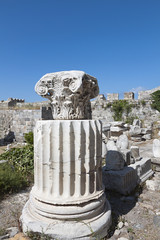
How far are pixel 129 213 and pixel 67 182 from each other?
1356 millimetres

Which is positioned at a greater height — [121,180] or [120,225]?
[121,180]

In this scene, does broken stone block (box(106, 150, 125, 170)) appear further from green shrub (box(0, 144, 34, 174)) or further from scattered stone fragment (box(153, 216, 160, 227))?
green shrub (box(0, 144, 34, 174))

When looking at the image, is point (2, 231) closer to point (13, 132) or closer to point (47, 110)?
point (47, 110)

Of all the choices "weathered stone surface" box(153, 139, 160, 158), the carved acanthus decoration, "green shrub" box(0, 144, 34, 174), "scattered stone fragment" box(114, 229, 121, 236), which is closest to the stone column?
"scattered stone fragment" box(114, 229, 121, 236)

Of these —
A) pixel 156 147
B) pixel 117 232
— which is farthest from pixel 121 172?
pixel 156 147

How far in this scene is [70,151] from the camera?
2.20 m

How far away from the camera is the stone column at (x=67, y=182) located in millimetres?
2156

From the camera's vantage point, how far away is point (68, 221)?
2.17 metres

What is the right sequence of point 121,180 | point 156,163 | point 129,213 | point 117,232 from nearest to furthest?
point 117,232, point 129,213, point 121,180, point 156,163

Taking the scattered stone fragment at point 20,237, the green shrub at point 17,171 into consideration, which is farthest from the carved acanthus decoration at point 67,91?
the green shrub at point 17,171

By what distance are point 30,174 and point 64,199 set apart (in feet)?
8.01

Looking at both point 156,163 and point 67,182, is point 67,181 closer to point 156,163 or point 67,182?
point 67,182

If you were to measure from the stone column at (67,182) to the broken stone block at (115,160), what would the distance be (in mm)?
1269

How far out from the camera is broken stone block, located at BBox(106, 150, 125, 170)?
3541mm
